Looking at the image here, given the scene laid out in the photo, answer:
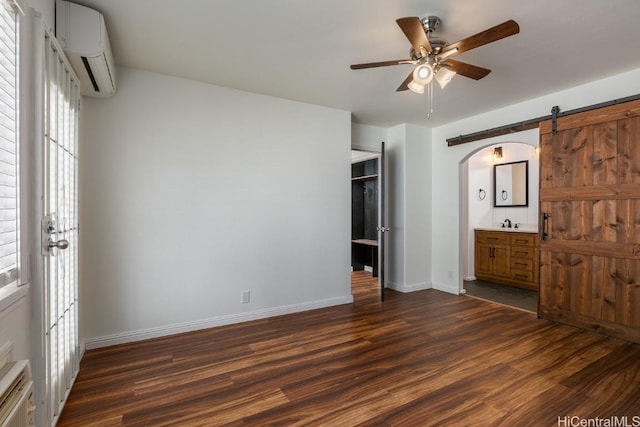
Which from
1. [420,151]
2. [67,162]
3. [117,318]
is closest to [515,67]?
[420,151]

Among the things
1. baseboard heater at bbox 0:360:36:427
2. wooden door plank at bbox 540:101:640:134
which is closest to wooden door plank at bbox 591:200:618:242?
wooden door plank at bbox 540:101:640:134

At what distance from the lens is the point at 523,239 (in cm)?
471

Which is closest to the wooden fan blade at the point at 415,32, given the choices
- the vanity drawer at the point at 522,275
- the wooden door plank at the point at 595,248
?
the wooden door plank at the point at 595,248

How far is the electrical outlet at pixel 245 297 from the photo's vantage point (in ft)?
11.0

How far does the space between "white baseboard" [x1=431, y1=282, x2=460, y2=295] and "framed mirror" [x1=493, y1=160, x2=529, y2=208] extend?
6.54ft

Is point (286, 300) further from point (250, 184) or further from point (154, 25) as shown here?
point (154, 25)

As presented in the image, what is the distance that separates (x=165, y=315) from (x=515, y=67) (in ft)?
13.1

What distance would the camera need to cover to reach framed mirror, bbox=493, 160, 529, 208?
17.0ft

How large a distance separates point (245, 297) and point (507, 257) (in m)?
4.11

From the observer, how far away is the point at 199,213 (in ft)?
10.3

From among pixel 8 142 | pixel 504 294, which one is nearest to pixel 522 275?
pixel 504 294

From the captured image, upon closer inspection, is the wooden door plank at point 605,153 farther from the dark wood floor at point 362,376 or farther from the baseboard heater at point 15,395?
the baseboard heater at point 15,395

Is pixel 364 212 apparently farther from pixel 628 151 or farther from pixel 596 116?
pixel 628 151

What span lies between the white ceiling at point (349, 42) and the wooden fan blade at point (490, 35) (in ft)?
0.77
